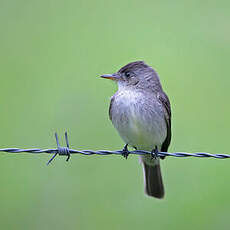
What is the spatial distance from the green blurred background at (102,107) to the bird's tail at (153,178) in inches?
25.4

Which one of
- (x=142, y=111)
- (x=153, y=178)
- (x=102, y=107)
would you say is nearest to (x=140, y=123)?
(x=142, y=111)

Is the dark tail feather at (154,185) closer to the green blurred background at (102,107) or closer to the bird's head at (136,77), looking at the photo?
the green blurred background at (102,107)

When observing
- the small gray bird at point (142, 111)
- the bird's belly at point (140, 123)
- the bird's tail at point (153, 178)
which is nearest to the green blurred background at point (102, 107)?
the bird's tail at point (153, 178)

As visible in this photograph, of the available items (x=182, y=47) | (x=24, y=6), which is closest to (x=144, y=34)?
(x=182, y=47)

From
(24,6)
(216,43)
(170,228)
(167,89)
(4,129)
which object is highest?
(24,6)

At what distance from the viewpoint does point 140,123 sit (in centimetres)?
590

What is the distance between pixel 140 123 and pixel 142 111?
0.41 feet

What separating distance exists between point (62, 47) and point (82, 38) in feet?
1.32

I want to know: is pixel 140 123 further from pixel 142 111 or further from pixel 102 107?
pixel 102 107

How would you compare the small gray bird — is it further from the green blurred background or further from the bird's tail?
the green blurred background

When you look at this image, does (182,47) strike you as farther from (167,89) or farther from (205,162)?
(205,162)

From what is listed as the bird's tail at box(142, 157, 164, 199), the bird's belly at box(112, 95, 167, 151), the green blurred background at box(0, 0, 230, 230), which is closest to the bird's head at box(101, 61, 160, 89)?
the bird's belly at box(112, 95, 167, 151)

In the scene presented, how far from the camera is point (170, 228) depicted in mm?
7039

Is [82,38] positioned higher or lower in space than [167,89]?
higher
